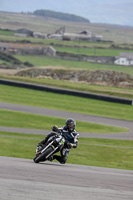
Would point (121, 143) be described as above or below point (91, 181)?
below

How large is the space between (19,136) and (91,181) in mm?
16910

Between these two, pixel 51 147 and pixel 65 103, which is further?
pixel 65 103

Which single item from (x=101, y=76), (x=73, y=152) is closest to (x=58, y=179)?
(x=73, y=152)

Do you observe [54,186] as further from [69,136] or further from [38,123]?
[38,123]

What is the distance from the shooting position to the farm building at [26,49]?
129 m

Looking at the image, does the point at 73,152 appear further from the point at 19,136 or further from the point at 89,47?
the point at 89,47

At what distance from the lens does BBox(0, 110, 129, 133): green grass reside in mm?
31344

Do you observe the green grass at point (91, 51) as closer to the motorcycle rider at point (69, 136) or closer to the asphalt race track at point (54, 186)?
the motorcycle rider at point (69, 136)

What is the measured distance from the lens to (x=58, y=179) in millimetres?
9742

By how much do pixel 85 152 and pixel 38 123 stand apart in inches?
371

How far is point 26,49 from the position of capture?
436ft

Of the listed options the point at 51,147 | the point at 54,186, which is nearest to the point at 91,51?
the point at 51,147

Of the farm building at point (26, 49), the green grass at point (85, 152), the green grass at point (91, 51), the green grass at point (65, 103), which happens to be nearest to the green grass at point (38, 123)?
the green grass at point (85, 152)

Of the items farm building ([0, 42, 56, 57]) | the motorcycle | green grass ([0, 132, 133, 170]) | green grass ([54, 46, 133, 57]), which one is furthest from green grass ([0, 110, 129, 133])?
green grass ([54, 46, 133, 57])
